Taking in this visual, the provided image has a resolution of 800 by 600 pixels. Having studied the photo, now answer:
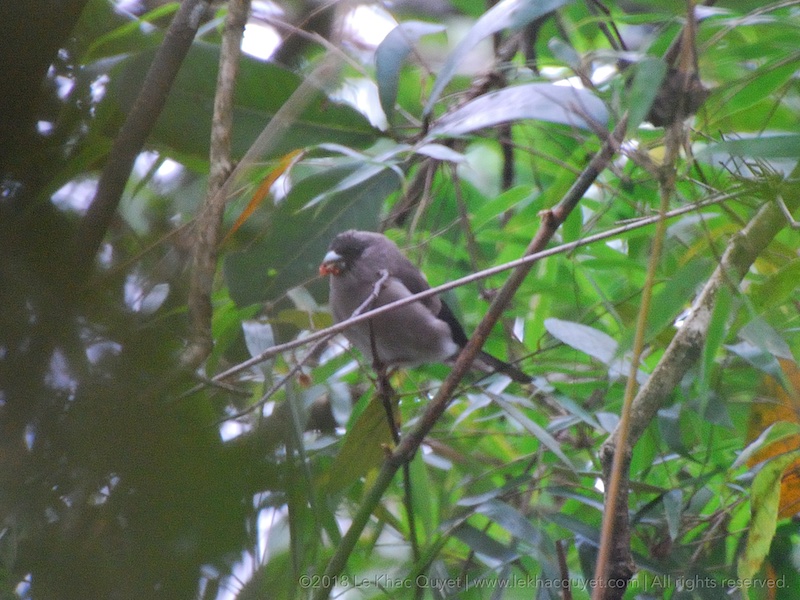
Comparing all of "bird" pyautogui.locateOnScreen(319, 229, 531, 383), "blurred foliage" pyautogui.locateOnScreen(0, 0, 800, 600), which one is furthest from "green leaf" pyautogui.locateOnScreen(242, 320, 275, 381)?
"bird" pyautogui.locateOnScreen(319, 229, 531, 383)

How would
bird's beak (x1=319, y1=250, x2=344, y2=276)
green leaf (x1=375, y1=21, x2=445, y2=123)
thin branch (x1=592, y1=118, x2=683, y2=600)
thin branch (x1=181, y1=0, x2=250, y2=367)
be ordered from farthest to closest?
bird's beak (x1=319, y1=250, x2=344, y2=276), green leaf (x1=375, y1=21, x2=445, y2=123), thin branch (x1=592, y1=118, x2=683, y2=600), thin branch (x1=181, y1=0, x2=250, y2=367)

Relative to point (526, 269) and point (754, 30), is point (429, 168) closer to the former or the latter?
point (526, 269)

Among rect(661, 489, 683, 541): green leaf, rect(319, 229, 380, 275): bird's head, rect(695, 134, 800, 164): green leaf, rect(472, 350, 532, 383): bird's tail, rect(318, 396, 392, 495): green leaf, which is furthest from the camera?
rect(319, 229, 380, 275): bird's head

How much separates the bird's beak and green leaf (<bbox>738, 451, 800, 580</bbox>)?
110 centimetres

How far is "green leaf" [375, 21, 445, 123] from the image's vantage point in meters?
1.43

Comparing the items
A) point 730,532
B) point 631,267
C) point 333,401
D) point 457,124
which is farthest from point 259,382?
point 730,532

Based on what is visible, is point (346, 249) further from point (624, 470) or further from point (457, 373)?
point (624, 470)

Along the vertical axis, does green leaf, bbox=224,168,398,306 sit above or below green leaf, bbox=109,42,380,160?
below

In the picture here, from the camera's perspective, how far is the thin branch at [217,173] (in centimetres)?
76

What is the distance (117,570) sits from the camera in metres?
0.44

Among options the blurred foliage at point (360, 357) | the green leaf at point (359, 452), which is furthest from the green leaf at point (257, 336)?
the green leaf at point (359, 452)

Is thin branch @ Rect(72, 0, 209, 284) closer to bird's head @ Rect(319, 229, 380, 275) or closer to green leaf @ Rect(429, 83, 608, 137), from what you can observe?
green leaf @ Rect(429, 83, 608, 137)

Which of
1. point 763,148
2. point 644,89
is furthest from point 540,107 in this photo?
point 763,148

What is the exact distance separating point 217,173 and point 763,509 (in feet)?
3.52
